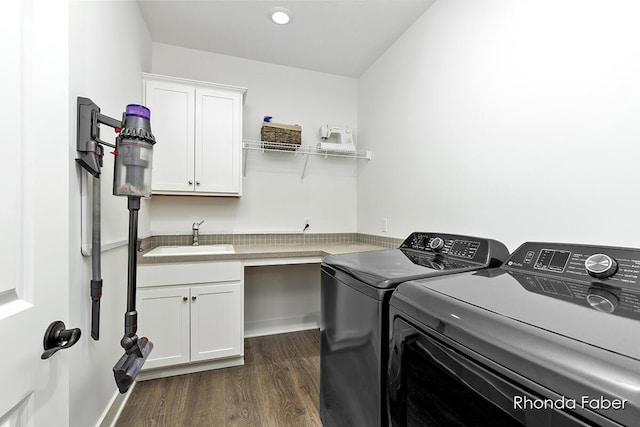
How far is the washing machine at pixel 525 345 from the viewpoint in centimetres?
41

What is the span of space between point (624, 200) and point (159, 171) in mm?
2696

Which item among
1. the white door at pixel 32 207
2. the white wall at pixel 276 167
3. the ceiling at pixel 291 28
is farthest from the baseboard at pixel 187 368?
the ceiling at pixel 291 28

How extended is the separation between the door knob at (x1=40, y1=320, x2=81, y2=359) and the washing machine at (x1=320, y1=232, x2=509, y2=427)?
0.81 metres

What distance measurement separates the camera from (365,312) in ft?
3.29

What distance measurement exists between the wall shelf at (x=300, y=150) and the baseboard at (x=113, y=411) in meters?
1.86

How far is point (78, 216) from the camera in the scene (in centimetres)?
115

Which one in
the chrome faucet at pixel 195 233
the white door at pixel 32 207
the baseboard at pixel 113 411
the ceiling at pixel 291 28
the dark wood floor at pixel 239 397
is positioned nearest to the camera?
the white door at pixel 32 207

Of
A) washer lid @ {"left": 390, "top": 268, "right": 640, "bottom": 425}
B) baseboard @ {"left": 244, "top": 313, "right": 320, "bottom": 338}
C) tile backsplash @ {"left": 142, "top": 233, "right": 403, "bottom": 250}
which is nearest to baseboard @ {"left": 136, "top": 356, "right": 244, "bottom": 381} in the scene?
baseboard @ {"left": 244, "top": 313, "right": 320, "bottom": 338}

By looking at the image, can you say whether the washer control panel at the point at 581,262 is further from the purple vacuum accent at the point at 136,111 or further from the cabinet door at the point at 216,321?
the cabinet door at the point at 216,321

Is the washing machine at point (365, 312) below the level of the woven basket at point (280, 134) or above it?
below

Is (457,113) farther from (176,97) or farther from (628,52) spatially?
(176,97)

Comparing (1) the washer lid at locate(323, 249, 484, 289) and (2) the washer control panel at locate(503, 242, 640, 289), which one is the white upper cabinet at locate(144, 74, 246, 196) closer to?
(1) the washer lid at locate(323, 249, 484, 289)

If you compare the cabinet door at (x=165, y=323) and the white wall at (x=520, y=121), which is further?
the cabinet door at (x=165, y=323)

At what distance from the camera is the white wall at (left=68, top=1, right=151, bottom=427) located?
1129 mm
